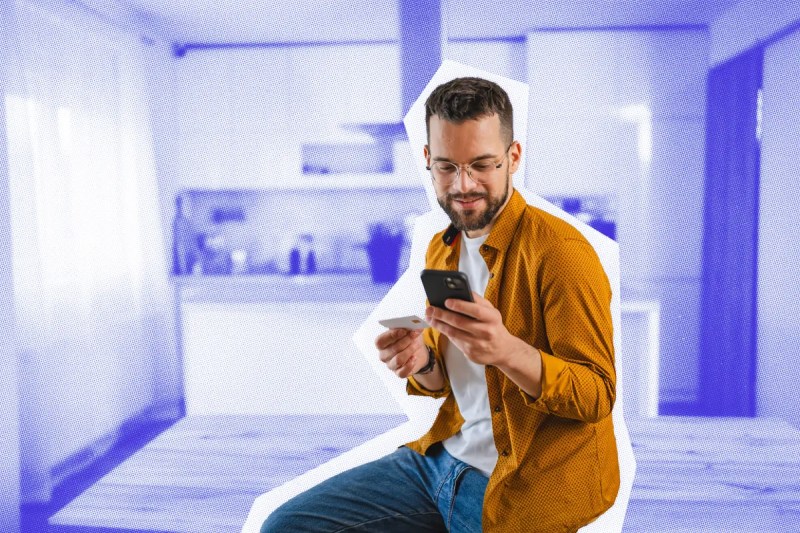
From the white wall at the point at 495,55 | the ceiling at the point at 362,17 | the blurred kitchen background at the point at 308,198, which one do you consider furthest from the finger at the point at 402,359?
the white wall at the point at 495,55

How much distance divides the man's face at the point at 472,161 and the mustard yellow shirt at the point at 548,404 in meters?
0.04

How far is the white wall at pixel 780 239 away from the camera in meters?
3.31

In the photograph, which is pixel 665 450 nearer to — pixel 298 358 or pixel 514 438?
pixel 514 438

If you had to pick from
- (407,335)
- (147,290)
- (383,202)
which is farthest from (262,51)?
(407,335)

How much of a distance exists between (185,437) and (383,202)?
8.90 ft

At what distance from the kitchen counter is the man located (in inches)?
73.5

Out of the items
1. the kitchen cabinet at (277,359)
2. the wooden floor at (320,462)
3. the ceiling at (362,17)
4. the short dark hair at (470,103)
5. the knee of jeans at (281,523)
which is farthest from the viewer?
the ceiling at (362,17)

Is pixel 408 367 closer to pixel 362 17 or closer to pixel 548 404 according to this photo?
pixel 548 404

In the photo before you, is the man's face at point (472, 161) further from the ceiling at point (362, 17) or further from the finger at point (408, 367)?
the ceiling at point (362, 17)

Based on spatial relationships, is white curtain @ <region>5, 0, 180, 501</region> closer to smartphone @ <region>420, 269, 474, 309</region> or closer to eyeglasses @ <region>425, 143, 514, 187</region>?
eyeglasses @ <region>425, 143, 514, 187</region>

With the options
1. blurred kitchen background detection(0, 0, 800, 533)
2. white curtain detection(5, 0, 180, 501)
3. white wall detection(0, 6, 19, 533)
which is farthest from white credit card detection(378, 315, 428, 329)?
white curtain detection(5, 0, 180, 501)

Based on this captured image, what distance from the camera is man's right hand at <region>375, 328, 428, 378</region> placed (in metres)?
1.26

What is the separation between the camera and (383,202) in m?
4.74

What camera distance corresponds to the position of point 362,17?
3764 mm
